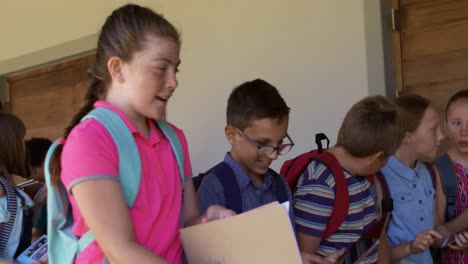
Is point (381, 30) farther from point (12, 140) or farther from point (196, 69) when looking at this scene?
point (12, 140)

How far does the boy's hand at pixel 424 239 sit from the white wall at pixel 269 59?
3.88 feet

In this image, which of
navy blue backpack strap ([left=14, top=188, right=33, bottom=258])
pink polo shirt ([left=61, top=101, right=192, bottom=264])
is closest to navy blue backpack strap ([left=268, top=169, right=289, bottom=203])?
pink polo shirt ([left=61, top=101, right=192, bottom=264])

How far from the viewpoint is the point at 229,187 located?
6.73 feet

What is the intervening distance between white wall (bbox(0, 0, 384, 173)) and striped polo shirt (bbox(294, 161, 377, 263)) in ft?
4.29

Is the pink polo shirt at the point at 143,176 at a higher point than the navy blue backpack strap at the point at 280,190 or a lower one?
higher

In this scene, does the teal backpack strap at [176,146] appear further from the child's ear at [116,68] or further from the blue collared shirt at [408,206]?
the blue collared shirt at [408,206]

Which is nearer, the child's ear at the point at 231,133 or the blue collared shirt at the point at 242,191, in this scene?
the blue collared shirt at the point at 242,191

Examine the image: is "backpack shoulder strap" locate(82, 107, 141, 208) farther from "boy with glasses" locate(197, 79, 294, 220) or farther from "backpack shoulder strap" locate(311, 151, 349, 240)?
"backpack shoulder strap" locate(311, 151, 349, 240)

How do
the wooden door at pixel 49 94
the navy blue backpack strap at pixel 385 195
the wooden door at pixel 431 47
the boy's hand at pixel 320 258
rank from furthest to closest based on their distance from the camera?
the wooden door at pixel 49 94 < the wooden door at pixel 431 47 < the navy blue backpack strap at pixel 385 195 < the boy's hand at pixel 320 258

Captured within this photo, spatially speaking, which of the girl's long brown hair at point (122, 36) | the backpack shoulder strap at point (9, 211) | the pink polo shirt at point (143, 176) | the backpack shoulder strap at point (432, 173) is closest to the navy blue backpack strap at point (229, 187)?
the pink polo shirt at point (143, 176)

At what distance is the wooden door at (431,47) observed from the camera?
10.7 ft

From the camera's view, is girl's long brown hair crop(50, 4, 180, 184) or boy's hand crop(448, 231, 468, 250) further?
boy's hand crop(448, 231, 468, 250)

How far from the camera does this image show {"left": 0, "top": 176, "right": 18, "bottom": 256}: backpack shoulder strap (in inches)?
89.4

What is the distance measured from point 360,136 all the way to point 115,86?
3.21 feet
